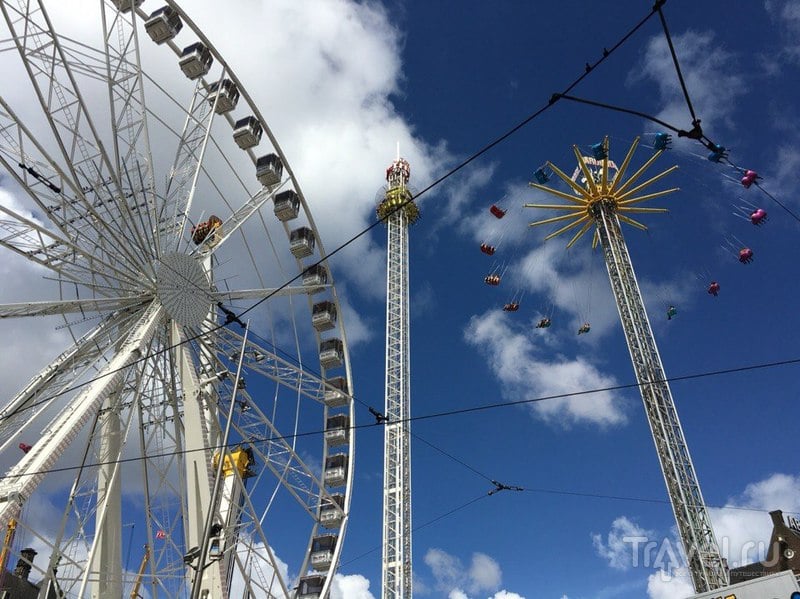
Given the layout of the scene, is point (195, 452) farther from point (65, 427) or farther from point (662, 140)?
point (662, 140)

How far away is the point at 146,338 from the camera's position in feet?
63.0

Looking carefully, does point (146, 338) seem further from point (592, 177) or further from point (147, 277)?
point (592, 177)

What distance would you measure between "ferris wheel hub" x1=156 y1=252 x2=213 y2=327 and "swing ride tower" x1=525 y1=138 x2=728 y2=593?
16229mm

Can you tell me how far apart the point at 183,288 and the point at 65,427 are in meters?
7.07

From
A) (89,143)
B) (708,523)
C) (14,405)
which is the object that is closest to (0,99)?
(89,143)

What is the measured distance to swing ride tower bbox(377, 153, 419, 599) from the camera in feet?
120

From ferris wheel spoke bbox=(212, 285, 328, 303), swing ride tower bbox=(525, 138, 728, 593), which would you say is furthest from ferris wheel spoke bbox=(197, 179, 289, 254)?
swing ride tower bbox=(525, 138, 728, 593)

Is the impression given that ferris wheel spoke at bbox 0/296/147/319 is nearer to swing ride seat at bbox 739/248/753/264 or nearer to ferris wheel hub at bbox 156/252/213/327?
ferris wheel hub at bbox 156/252/213/327

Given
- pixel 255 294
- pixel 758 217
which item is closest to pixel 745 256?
pixel 758 217

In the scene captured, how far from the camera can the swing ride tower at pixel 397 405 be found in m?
36.6

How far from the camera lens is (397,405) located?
42469 millimetres

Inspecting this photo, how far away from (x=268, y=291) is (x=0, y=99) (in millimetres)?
10618

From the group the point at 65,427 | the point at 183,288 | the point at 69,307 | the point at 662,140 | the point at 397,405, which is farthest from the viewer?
the point at 397,405

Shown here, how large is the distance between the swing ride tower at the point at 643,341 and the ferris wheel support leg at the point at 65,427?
58.1 feet
